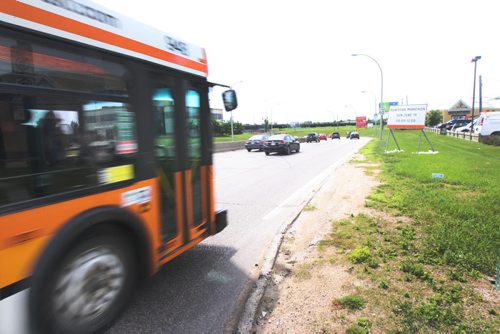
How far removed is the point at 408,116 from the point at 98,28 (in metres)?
20.8

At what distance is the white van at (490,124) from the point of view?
32812 mm

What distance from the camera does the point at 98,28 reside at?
3004 mm

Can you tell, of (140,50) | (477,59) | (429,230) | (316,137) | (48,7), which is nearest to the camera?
(48,7)

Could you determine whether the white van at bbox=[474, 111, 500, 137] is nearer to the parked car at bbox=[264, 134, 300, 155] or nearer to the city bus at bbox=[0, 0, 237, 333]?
the parked car at bbox=[264, 134, 300, 155]

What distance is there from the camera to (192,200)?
171 inches

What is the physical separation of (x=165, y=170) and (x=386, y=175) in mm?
9470

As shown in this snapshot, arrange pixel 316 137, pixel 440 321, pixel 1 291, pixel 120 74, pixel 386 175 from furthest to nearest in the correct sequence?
pixel 316 137 → pixel 386 175 → pixel 120 74 → pixel 440 321 → pixel 1 291

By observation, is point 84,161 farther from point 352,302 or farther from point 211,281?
point 352,302

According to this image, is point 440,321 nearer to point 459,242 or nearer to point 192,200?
point 459,242

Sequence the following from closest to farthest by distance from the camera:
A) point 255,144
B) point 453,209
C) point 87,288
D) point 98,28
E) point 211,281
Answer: point 87,288 → point 98,28 → point 211,281 → point 453,209 → point 255,144

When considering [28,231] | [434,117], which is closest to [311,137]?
[28,231]

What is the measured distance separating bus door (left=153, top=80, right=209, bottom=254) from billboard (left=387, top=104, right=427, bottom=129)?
1872cm

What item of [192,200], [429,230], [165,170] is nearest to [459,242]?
[429,230]

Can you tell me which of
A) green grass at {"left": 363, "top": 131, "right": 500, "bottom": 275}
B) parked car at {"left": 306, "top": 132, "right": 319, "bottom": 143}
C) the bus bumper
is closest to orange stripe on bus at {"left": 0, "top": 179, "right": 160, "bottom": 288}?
the bus bumper
